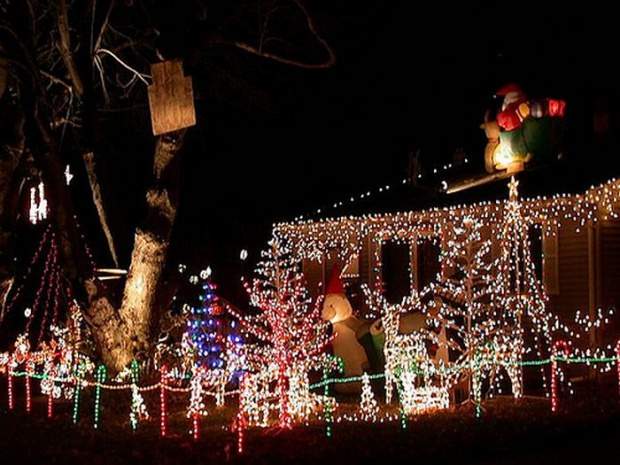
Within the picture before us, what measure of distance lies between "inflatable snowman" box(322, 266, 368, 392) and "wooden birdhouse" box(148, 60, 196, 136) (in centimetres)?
392

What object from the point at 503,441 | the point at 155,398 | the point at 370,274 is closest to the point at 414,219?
the point at 370,274

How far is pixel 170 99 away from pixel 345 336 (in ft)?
16.0

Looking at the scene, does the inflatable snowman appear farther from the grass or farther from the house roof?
the house roof

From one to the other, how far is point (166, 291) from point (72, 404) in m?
2.45

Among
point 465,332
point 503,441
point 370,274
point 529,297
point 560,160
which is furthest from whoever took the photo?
point 370,274

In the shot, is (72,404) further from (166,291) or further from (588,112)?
(588,112)

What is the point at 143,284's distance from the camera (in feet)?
53.3

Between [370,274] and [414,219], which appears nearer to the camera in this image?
[414,219]

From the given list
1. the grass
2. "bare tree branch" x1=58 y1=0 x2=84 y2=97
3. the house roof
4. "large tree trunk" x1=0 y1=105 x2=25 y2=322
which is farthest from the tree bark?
the house roof

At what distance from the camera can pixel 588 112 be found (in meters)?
21.9

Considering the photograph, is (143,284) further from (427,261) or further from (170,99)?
(427,261)

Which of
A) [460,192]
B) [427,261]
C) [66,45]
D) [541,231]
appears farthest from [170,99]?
[427,261]

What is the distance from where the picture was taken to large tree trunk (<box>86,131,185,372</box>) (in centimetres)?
1598

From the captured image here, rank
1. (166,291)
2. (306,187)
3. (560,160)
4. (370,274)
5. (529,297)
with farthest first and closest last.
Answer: (306,187)
(370,274)
(560,160)
(166,291)
(529,297)
